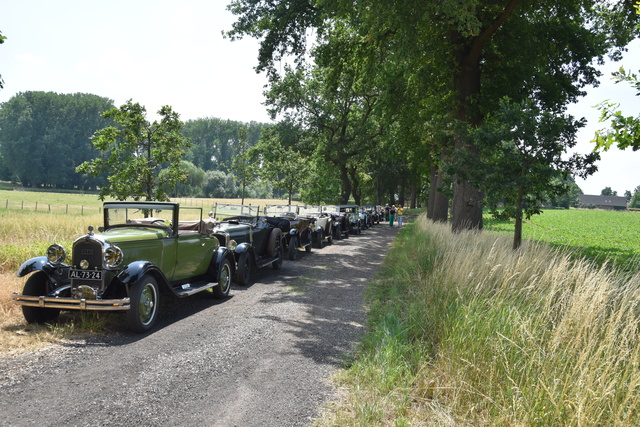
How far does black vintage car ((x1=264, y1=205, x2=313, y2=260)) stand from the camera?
13883 millimetres

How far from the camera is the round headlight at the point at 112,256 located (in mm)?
6301

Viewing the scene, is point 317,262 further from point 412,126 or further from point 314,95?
point 314,95

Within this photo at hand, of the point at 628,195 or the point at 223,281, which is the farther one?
the point at 628,195

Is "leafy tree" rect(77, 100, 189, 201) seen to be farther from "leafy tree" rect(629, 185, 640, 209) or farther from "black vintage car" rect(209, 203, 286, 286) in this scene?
"leafy tree" rect(629, 185, 640, 209)

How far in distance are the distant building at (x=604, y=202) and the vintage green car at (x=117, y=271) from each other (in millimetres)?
193706

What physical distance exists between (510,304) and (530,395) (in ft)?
6.73

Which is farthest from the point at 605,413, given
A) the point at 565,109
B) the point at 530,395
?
the point at 565,109

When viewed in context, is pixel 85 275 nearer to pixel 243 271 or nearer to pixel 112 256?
pixel 112 256

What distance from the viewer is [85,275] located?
6309mm

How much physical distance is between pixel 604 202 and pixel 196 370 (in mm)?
202630

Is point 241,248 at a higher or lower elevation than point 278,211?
lower

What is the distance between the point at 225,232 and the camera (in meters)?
10.1

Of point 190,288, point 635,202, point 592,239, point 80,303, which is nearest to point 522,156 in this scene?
point 190,288

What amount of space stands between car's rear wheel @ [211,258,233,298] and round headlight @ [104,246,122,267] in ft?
7.83
